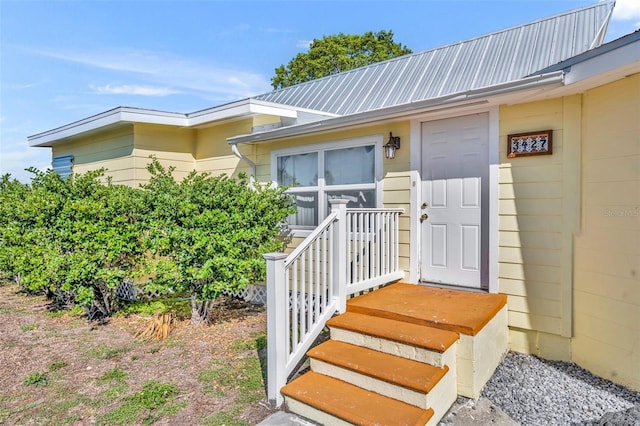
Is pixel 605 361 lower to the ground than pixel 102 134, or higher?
lower

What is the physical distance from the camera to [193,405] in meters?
2.98

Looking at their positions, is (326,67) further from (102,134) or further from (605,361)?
(605,361)

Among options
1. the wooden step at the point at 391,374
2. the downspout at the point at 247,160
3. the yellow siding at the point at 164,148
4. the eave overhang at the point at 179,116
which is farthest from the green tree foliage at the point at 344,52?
the wooden step at the point at 391,374

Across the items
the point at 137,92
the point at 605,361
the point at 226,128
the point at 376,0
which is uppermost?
the point at 376,0

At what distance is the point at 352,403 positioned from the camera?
2619 mm

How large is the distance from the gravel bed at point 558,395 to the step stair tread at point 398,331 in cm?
66

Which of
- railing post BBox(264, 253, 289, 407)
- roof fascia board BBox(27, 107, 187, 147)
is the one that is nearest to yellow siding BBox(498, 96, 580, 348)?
railing post BBox(264, 253, 289, 407)

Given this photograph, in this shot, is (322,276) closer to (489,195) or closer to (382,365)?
(382,365)

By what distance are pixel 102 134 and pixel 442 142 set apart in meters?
6.91

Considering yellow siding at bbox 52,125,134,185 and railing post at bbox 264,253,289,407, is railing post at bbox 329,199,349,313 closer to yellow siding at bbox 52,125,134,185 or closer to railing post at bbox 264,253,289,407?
railing post at bbox 264,253,289,407

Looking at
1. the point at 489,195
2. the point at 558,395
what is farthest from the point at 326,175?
the point at 558,395

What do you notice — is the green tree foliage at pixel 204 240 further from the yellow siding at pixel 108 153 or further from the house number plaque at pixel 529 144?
the house number plaque at pixel 529 144

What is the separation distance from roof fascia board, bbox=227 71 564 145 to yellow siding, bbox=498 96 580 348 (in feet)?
1.38

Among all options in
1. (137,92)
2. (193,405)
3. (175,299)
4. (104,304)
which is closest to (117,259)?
(104,304)
